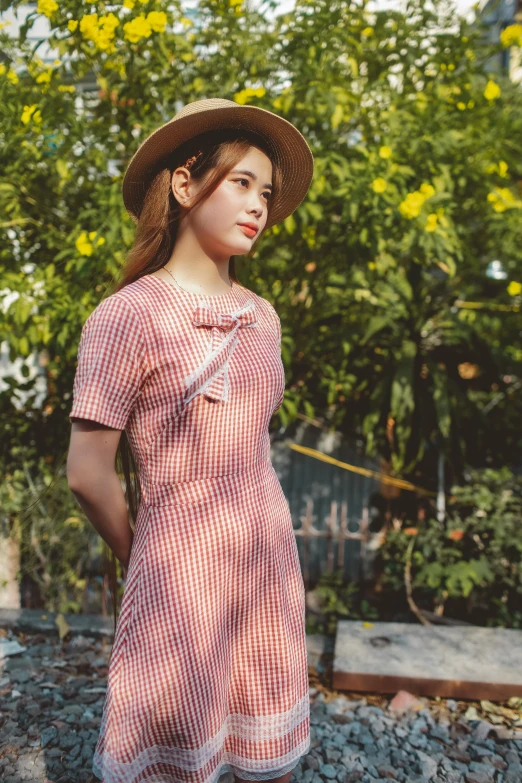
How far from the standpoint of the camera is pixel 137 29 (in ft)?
7.90

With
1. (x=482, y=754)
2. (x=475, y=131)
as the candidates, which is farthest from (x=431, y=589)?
(x=475, y=131)

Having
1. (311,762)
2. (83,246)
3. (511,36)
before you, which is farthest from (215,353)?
(511,36)

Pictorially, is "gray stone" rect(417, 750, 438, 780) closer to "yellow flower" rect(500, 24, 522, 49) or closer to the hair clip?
the hair clip

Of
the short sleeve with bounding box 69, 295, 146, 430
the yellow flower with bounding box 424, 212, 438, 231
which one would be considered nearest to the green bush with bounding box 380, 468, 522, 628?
the yellow flower with bounding box 424, 212, 438, 231

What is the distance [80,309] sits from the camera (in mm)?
2678

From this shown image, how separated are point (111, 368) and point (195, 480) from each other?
265 millimetres

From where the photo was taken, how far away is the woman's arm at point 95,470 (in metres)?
1.23

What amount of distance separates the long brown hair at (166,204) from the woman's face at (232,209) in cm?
2

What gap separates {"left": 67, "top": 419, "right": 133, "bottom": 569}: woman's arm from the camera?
1233 mm


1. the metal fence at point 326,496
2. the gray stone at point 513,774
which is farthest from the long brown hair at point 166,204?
the metal fence at point 326,496

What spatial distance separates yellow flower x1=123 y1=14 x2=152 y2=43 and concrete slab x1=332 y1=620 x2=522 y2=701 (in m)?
2.44

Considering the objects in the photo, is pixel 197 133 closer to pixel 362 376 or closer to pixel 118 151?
pixel 118 151

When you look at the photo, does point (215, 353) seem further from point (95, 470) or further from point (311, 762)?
point (311, 762)

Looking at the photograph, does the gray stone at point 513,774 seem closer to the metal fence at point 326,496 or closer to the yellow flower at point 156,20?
the metal fence at point 326,496
